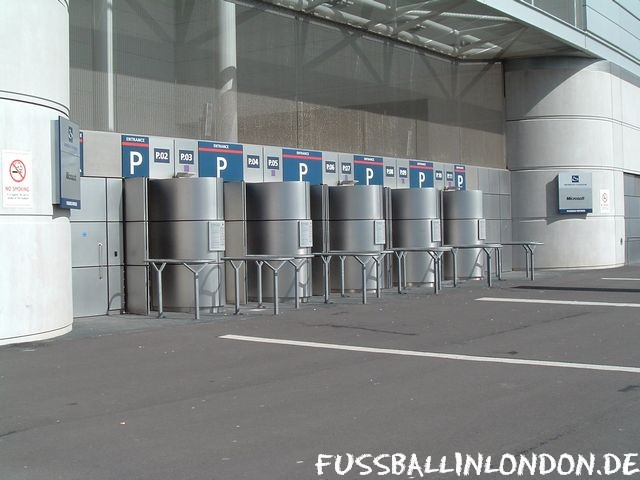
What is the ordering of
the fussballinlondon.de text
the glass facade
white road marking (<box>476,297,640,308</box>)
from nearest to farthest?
1. the fussballinlondon.de text
2. white road marking (<box>476,297,640,308</box>)
3. the glass facade

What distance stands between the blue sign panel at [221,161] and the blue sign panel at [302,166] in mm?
1609

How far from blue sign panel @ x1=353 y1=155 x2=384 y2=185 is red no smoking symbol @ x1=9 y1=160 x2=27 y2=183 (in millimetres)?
11219

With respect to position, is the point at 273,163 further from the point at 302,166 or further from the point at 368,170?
the point at 368,170

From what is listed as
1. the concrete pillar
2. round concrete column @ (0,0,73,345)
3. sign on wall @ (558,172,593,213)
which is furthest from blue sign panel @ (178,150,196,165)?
sign on wall @ (558,172,593,213)

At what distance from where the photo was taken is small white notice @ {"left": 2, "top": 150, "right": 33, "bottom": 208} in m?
11.7

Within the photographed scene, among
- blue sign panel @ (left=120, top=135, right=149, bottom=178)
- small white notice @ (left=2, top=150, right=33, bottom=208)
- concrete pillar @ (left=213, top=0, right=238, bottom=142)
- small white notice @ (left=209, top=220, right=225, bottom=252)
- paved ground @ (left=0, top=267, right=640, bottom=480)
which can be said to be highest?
concrete pillar @ (left=213, top=0, right=238, bottom=142)

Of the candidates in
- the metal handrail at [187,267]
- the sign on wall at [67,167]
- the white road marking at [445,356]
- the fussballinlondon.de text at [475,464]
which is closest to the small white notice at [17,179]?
the sign on wall at [67,167]

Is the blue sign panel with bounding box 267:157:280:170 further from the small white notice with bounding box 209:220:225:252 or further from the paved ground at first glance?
the paved ground

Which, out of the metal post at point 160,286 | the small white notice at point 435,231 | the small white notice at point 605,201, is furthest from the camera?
the small white notice at point 605,201

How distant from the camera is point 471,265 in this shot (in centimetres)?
2400

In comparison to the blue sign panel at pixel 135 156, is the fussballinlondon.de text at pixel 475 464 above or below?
below

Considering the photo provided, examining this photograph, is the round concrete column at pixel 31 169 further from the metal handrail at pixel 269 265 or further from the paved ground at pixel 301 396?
the metal handrail at pixel 269 265

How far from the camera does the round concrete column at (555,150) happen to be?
28.2 metres

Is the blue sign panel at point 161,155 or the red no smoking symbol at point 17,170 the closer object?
the red no smoking symbol at point 17,170
